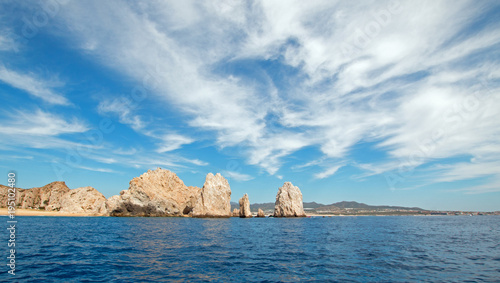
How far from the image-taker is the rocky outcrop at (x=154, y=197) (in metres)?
132

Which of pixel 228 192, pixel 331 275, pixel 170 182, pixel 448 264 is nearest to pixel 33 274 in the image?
pixel 331 275

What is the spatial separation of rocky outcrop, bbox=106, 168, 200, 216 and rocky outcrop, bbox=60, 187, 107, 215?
16.2m

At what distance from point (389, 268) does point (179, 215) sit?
473 ft

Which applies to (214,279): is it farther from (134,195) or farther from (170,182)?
(170,182)

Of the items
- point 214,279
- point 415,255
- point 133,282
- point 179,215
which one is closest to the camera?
point 133,282

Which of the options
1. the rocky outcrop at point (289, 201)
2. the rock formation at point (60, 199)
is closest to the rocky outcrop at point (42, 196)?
the rock formation at point (60, 199)

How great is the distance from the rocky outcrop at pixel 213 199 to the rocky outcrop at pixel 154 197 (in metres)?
24.0

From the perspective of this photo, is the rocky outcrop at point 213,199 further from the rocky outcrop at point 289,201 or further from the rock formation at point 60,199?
the rock formation at point 60,199

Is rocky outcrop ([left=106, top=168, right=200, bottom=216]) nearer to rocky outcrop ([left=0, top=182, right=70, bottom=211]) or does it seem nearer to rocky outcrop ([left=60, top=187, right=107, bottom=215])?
rocky outcrop ([left=60, top=187, right=107, bottom=215])

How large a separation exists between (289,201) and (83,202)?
13912cm

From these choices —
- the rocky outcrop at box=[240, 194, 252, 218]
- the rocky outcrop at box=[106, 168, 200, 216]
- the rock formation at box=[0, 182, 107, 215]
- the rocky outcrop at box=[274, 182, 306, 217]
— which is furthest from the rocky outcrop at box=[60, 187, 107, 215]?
the rocky outcrop at box=[274, 182, 306, 217]

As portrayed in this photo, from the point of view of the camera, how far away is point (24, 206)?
565ft

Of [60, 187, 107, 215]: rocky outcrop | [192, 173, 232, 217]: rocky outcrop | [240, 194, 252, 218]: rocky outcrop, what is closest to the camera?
[192, 173, 232, 217]: rocky outcrop

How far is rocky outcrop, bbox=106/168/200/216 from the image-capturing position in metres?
132
